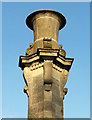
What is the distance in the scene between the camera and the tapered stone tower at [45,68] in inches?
598

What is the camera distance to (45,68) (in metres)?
15.9

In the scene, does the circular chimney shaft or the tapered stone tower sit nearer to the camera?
the tapered stone tower

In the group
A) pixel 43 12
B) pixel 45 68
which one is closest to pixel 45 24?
pixel 43 12

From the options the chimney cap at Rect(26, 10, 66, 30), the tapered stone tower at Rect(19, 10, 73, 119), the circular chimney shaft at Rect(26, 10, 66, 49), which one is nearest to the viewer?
the tapered stone tower at Rect(19, 10, 73, 119)

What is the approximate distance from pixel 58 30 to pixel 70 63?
253 cm

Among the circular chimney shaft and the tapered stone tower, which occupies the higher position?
the circular chimney shaft

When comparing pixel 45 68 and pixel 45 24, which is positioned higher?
pixel 45 24

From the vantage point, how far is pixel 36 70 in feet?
53.8

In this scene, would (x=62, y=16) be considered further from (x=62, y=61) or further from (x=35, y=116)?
(x=35, y=116)

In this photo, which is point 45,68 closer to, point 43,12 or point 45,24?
point 45,24

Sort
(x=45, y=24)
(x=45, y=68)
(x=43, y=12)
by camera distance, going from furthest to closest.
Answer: (x=43, y=12) < (x=45, y=24) < (x=45, y=68)

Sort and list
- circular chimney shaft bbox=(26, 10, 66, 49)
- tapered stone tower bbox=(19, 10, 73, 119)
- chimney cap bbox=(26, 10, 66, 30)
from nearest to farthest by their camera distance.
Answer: tapered stone tower bbox=(19, 10, 73, 119) → circular chimney shaft bbox=(26, 10, 66, 49) → chimney cap bbox=(26, 10, 66, 30)

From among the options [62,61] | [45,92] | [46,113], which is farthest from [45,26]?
[46,113]

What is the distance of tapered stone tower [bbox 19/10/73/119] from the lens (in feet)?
49.8
